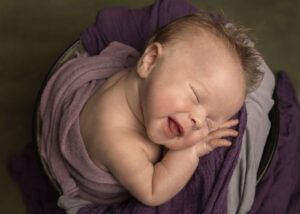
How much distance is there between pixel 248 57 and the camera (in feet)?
2.60

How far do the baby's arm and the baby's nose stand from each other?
10cm

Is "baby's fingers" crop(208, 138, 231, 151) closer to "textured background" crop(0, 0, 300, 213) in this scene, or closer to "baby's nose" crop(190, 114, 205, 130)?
"baby's nose" crop(190, 114, 205, 130)

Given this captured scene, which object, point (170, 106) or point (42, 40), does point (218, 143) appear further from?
point (42, 40)

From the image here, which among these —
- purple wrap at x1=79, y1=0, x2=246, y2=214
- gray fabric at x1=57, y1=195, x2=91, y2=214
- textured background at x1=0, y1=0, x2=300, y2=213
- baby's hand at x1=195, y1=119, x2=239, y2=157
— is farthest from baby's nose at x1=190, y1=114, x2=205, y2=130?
textured background at x1=0, y1=0, x2=300, y2=213

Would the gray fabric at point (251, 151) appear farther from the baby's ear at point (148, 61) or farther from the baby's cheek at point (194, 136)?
the baby's ear at point (148, 61)

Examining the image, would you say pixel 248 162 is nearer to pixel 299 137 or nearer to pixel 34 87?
pixel 299 137

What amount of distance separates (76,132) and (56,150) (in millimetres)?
124

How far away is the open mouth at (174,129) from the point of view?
71cm

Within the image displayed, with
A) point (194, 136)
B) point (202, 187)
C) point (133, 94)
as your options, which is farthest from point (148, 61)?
point (202, 187)

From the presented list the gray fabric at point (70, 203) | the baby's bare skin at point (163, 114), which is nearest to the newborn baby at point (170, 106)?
the baby's bare skin at point (163, 114)

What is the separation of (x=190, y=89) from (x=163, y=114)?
8 centimetres

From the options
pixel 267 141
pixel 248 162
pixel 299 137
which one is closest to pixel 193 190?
pixel 248 162

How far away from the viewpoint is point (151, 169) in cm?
80

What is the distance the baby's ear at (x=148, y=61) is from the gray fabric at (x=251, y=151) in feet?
1.25
